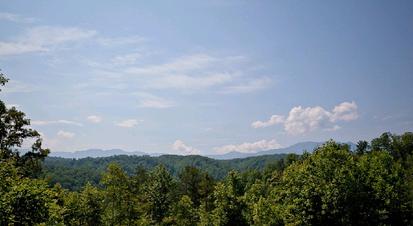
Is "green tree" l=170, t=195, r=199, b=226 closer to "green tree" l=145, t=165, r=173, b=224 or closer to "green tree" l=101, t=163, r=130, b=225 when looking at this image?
"green tree" l=145, t=165, r=173, b=224

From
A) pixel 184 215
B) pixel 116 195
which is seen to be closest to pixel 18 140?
pixel 116 195

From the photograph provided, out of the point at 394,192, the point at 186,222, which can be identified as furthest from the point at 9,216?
the point at 186,222

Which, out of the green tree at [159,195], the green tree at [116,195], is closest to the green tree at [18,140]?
the green tree at [116,195]

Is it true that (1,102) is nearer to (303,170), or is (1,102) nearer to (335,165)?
(303,170)

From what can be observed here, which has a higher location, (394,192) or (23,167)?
(23,167)

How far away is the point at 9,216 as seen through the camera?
55.5 feet

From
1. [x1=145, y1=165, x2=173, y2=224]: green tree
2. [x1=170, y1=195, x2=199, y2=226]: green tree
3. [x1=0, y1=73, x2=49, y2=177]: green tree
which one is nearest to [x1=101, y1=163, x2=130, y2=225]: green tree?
[x1=0, y1=73, x2=49, y2=177]: green tree

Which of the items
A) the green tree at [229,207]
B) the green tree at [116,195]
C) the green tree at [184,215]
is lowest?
the green tree at [184,215]

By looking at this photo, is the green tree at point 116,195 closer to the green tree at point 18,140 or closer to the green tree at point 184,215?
the green tree at point 18,140

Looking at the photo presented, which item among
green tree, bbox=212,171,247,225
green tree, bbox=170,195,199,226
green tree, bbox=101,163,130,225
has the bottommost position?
green tree, bbox=170,195,199,226

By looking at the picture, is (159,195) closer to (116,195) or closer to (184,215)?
(184,215)

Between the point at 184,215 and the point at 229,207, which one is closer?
the point at 229,207

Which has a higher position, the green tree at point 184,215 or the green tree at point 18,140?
the green tree at point 18,140

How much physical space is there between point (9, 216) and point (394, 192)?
98.4 feet
